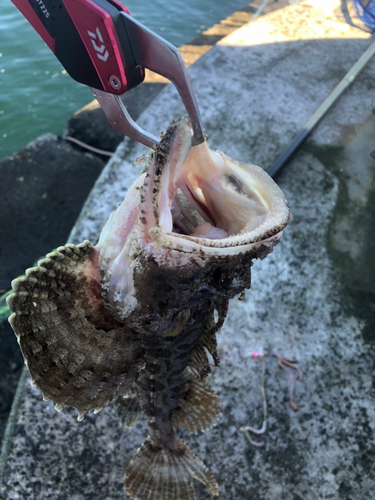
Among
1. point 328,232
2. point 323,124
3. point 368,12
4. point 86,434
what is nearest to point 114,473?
point 86,434

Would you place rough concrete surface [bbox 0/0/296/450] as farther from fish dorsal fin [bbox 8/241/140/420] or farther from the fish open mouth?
the fish open mouth

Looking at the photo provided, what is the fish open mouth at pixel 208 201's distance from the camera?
166 cm

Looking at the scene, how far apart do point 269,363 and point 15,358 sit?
8.65ft

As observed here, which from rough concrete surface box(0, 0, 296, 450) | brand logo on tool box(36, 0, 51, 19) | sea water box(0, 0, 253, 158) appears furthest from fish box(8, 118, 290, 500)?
sea water box(0, 0, 253, 158)

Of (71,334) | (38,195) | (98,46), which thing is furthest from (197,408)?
(38,195)

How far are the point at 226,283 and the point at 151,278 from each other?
15.0 inches

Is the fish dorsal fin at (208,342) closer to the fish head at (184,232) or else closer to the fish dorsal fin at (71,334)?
the fish head at (184,232)

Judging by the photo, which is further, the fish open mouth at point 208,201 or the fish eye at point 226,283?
the fish eye at point 226,283

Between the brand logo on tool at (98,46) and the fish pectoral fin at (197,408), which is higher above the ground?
the brand logo on tool at (98,46)

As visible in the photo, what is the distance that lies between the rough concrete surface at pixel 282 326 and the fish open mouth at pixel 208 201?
2.04 meters

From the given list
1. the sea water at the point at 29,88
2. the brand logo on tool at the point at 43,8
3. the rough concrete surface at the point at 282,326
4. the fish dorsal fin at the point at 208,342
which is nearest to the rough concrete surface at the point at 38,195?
the rough concrete surface at the point at 282,326

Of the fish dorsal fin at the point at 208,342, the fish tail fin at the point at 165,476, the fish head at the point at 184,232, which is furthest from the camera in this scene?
the fish tail fin at the point at 165,476

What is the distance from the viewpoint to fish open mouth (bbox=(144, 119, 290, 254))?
1.66 meters

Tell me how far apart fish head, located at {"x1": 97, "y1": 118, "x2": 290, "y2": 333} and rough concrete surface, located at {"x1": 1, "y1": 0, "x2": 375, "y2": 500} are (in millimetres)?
1871
